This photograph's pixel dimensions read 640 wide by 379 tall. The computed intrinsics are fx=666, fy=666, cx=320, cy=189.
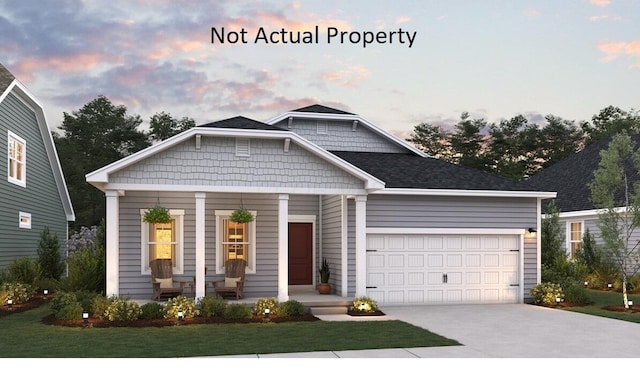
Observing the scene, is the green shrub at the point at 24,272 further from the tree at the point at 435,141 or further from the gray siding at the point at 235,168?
the tree at the point at 435,141

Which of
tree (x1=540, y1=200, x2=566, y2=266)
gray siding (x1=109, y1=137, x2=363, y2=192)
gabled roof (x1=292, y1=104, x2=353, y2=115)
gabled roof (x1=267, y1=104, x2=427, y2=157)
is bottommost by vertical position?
tree (x1=540, y1=200, x2=566, y2=266)

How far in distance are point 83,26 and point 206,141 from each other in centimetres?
933

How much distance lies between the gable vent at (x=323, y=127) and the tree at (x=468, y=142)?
23649 millimetres

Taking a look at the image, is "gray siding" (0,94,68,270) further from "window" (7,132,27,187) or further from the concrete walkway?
the concrete walkway

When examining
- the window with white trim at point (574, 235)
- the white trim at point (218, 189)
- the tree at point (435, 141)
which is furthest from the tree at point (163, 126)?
the white trim at point (218, 189)

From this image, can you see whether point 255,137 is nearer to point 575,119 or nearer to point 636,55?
point 636,55

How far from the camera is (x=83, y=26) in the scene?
21.6 m

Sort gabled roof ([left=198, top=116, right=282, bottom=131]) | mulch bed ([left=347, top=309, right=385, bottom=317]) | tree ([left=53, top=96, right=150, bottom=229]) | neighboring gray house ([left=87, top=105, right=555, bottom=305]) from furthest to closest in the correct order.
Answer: tree ([left=53, top=96, right=150, bottom=229]) < gabled roof ([left=198, top=116, right=282, bottom=131]) < neighboring gray house ([left=87, top=105, right=555, bottom=305]) < mulch bed ([left=347, top=309, right=385, bottom=317])

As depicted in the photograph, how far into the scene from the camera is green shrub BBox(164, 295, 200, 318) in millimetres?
13562

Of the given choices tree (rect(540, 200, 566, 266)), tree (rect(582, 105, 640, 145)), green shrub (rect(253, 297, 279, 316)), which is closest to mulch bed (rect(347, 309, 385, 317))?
green shrub (rect(253, 297, 279, 316))

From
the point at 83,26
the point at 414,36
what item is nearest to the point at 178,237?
the point at 414,36

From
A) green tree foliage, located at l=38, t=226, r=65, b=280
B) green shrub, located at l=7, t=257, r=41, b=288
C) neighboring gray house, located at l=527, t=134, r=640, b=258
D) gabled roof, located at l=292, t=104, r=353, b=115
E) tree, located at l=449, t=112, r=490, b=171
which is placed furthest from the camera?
tree, located at l=449, t=112, r=490, b=171

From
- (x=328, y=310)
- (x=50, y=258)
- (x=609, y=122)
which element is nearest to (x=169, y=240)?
(x=328, y=310)

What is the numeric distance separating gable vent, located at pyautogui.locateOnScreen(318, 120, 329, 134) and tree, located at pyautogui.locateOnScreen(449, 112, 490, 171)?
77.6ft
